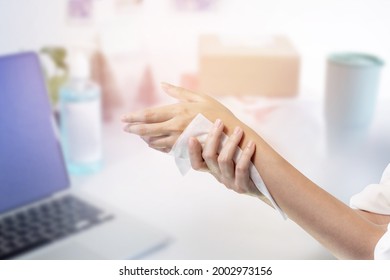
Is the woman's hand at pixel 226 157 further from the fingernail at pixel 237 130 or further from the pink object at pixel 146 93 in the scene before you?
the pink object at pixel 146 93

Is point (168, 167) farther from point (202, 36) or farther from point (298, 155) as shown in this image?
point (202, 36)

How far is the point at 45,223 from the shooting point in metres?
0.76

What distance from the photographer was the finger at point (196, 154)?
1.83ft

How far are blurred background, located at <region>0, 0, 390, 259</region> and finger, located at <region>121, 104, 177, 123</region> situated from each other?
0.93 feet

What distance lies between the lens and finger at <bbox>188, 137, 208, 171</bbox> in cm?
56

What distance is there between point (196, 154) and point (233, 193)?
289 mm

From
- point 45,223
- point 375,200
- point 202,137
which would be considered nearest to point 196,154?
point 202,137

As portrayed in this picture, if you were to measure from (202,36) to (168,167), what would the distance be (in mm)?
308

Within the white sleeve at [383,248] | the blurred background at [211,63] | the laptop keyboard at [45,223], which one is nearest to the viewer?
the white sleeve at [383,248]

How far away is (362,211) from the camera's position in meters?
0.60

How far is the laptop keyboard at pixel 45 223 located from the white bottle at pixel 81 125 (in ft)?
0.33

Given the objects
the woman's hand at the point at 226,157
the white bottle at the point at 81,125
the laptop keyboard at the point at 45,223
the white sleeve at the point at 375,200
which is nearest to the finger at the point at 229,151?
the woman's hand at the point at 226,157

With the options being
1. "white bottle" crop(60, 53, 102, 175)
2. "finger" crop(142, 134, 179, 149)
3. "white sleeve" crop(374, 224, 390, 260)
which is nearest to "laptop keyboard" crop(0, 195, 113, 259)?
"white bottle" crop(60, 53, 102, 175)
